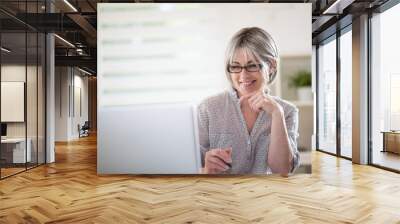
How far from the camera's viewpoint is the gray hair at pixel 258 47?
6.50 metres

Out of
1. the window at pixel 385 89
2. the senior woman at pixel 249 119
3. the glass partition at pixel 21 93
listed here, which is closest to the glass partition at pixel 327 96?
the window at pixel 385 89

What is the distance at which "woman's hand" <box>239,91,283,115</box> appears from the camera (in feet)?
21.1

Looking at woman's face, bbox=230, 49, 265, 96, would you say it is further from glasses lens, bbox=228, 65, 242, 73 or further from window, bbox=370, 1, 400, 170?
window, bbox=370, 1, 400, 170

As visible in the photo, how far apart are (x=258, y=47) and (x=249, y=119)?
3.91ft

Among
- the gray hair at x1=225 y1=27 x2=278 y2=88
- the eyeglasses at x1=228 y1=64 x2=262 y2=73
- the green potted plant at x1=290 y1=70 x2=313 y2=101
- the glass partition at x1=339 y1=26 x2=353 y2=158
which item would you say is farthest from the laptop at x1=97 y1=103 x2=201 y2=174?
the glass partition at x1=339 y1=26 x2=353 y2=158

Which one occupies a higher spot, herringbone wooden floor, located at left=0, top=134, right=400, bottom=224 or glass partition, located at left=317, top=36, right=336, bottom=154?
glass partition, located at left=317, top=36, right=336, bottom=154

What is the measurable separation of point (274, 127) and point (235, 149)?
28.4 inches

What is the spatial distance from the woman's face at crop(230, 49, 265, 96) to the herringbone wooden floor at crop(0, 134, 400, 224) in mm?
1441

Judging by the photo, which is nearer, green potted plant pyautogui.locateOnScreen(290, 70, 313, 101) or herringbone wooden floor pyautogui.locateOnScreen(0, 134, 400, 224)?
herringbone wooden floor pyautogui.locateOnScreen(0, 134, 400, 224)

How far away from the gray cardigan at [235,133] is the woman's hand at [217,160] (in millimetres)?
68

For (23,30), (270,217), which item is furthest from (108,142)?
(270,217)

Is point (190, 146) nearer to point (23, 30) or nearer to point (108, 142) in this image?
point (108, 142)

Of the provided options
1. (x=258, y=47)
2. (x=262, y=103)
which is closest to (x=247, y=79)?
(x=262, y=103)

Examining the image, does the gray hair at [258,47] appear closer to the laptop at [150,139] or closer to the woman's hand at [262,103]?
the woman's hand at [262,103]
